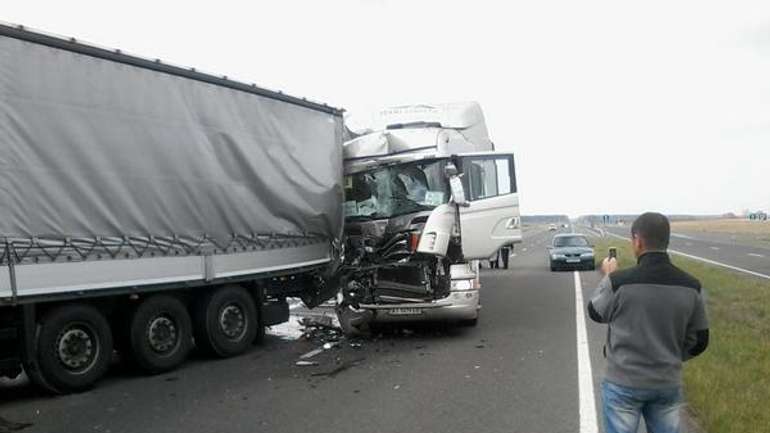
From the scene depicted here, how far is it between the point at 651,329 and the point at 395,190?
833 centimetres

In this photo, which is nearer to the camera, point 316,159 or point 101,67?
point 101,67

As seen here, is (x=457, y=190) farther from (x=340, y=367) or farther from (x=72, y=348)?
(x=72, y=348)

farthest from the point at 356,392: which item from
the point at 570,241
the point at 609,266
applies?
the point at 570,241

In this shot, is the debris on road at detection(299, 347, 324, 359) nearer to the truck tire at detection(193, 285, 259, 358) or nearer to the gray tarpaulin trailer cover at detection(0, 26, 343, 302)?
the truck tire at detection(193, 285, 259, 358)

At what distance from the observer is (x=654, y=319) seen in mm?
3434

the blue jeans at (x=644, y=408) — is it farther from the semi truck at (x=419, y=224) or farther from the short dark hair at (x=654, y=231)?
the semi truck at (x=419, y=224)

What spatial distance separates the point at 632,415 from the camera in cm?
353

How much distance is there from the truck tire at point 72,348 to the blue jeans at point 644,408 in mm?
5897

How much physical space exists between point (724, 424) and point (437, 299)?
18.3ft

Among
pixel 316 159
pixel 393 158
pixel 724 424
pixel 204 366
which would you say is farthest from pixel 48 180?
pixel 724 424

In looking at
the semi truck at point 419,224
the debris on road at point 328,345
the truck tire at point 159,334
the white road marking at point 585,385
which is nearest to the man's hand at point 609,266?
the white road marking at point 585,385

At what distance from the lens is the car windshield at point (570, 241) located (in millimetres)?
27114

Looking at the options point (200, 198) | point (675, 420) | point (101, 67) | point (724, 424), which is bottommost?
point (724, 424)

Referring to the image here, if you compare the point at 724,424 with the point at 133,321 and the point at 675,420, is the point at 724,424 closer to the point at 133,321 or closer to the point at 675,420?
the point at 675,420
